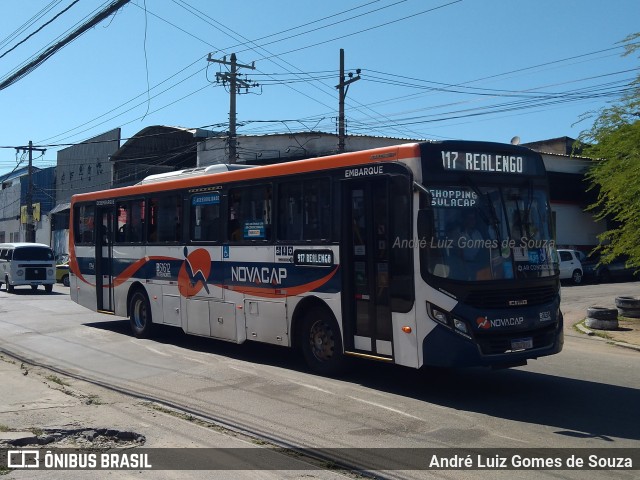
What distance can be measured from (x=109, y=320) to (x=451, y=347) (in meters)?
12.8

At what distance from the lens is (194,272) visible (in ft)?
45.0

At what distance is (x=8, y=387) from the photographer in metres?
10.2

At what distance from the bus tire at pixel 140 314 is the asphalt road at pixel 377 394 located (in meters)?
0.33

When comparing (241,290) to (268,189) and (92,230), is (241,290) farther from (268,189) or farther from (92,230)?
(92,230)

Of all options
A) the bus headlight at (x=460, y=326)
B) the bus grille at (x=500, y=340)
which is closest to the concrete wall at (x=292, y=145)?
the bus grille at (x=500, y=340)

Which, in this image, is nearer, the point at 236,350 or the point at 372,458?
the point at 372,458

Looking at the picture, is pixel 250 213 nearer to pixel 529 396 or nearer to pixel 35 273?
pixel 529 396

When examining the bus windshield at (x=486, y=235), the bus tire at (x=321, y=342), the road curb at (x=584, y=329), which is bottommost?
the road curb at (x=584, y=329)

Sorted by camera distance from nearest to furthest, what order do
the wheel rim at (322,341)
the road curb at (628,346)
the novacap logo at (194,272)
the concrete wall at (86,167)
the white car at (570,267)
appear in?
the wheel rim at (322,341) → the novacap logo at (194,272) → the road curb at (628,346) → the white car at (570,267) → the concrete wall at (86,167)

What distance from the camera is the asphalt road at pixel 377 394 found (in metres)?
7.48

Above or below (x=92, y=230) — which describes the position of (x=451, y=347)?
below

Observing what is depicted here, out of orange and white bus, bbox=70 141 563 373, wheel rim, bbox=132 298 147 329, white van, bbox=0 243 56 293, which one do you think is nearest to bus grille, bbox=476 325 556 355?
orange and white bus, bbox=70 141 563 373

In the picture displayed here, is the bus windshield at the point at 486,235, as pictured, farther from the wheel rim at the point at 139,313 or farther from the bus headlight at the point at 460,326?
the wheel rim at the point at 139,313

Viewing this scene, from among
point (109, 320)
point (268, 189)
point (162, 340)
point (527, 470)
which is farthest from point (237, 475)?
point (109, 320)
